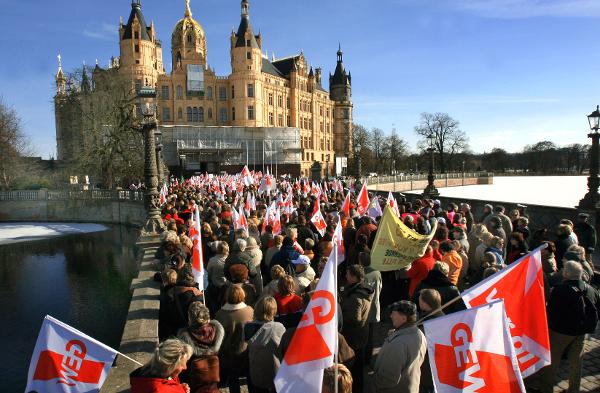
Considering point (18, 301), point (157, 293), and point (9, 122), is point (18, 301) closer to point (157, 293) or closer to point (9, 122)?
Answer: point (157, 293)

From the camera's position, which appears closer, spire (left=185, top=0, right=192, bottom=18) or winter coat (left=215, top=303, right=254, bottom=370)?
winter coat (left=215, top=303, right=254, bottom=370)

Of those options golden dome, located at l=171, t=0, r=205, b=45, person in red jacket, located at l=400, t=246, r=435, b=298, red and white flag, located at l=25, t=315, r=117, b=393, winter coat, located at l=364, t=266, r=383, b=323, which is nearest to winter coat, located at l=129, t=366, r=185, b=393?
red and white flag, located at l=25, t=315, r=117, b=393

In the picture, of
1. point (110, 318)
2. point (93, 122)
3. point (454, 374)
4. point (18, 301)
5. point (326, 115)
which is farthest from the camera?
point (326, 115)

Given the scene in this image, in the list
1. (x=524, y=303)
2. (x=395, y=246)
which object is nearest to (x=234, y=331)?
(x=524, y=303)

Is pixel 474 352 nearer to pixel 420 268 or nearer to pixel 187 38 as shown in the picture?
pixel 420 268

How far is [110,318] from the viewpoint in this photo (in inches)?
519

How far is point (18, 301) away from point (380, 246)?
13598mm

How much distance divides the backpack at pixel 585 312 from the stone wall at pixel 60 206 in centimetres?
3476

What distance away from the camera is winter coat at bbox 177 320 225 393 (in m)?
3.88

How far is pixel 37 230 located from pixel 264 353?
33.6m

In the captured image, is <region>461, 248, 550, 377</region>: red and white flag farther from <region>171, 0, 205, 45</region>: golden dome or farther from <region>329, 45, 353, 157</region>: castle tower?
<region>329, 45, 353, 157</region>: castle tower

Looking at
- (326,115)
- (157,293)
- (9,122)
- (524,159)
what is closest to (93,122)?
(9,122)

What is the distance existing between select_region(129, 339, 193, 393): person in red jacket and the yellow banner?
167 inches

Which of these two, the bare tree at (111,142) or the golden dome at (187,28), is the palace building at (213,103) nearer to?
the golden dome at (187,28)
